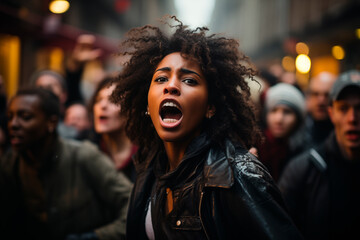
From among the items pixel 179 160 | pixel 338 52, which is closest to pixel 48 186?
pixel 179 160

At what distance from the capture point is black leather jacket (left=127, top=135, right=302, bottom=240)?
1810 mm

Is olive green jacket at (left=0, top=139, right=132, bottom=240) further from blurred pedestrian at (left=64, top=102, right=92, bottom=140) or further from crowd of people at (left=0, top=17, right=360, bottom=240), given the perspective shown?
blurred pedestrian at (left=64, top=102, right=92, bottom=140)

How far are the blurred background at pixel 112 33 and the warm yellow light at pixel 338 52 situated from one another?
40mm

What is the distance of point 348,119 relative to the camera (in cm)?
319

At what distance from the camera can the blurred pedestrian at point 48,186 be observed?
3.23m

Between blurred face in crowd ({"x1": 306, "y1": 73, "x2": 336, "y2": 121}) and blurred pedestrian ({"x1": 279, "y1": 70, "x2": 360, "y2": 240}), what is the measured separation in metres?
1.81

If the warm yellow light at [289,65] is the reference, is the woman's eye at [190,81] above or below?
below

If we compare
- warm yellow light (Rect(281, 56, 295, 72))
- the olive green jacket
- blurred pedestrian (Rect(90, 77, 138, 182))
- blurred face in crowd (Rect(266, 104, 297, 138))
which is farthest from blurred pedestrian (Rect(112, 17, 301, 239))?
warm yellow light (Rect(281, 56, 295, 72))

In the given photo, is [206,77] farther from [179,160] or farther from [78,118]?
[78,118]

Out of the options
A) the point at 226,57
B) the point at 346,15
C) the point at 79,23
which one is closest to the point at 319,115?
the point at 226,57

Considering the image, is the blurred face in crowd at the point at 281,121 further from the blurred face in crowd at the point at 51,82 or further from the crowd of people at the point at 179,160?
the blurred face in crowd at the point at 51,82

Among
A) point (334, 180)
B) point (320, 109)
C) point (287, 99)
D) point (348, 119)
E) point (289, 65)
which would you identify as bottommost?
point (334, 180)

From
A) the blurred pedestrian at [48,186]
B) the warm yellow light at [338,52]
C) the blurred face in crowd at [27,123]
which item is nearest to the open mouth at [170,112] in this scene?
the blurred pedestrian at [48,186]

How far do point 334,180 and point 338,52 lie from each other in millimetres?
14774
